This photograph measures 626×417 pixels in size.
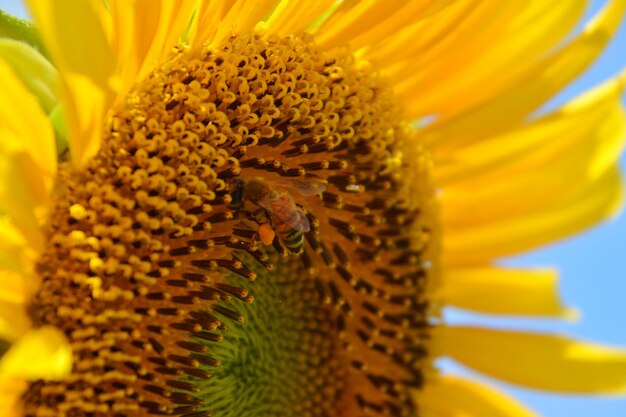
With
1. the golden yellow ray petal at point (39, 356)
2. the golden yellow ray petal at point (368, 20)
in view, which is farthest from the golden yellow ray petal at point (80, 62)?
the golden yellow ray petal at point (368, 20)

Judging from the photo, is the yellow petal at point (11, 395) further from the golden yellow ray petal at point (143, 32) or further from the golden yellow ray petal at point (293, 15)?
the golden yellow ray petal at point (293, 15)

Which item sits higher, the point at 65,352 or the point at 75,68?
the point at 75,68

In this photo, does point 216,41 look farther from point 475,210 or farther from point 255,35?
point 475,210

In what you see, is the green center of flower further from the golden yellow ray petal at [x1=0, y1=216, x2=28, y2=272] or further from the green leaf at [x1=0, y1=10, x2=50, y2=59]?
the green leaf at [x1=0, y1=10, x2=50, y2=59]

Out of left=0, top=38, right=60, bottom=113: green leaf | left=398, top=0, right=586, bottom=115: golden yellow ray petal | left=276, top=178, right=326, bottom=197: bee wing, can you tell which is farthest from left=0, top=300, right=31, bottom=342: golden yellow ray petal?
left=398, top=0, right=586, bottom=115: golden yellow ray petal

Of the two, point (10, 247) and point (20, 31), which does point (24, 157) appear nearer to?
point (10, 247)

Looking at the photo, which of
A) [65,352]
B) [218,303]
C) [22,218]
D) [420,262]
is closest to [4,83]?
[22,218]
